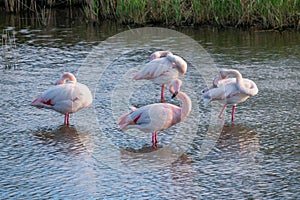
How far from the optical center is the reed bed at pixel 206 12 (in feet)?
37.0

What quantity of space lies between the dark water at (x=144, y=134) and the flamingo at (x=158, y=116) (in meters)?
0.20

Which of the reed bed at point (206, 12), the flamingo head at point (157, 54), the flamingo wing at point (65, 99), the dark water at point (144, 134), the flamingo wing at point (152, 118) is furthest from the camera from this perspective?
the reed bed at point (206, 12)

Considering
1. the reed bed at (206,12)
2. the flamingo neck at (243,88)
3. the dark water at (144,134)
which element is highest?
the reed bed at (206,12)

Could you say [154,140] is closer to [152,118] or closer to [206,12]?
[152,118]

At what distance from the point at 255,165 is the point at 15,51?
19.4ft

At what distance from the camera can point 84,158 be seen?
5.73 metres

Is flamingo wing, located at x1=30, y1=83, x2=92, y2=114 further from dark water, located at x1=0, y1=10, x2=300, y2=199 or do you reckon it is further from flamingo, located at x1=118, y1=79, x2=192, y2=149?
flamingo, located at x1=118, y1=79, x2=192, y2=149

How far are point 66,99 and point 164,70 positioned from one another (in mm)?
1585

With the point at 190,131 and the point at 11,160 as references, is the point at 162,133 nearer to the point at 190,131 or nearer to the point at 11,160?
the point at 190,131

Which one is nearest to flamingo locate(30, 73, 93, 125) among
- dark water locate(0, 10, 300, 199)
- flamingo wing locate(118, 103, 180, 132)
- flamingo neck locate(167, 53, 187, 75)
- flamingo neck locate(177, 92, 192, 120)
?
dark water locate(0, 10, 300, 199)

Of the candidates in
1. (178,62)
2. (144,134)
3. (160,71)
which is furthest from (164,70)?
(144,134)

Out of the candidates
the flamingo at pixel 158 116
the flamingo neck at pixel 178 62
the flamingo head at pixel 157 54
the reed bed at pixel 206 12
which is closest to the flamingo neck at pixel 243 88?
the flamingo at pixel 158 116

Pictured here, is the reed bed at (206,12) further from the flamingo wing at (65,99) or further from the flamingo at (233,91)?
the flamingo wing at (65,99)

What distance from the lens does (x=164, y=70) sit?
7.74m
